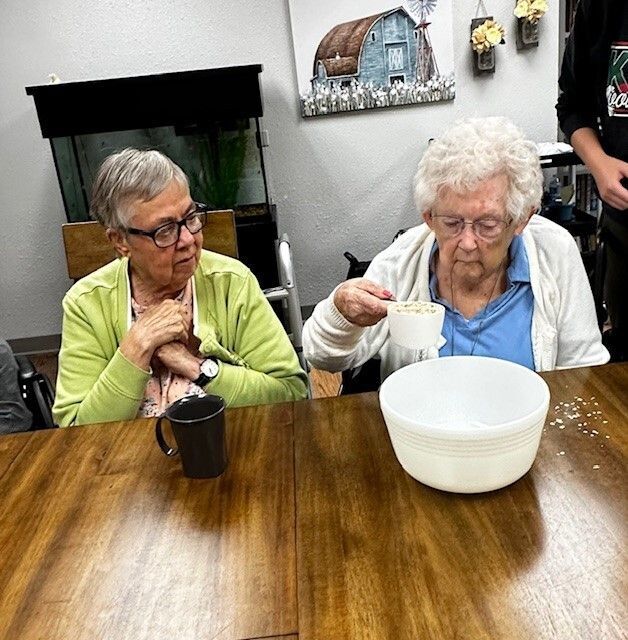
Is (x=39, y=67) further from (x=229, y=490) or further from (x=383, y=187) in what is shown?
(x=229, y=490)

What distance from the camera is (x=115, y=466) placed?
1113 mm

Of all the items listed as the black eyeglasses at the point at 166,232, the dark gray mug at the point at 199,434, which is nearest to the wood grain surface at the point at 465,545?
the dark gray mug at the point at 199,434

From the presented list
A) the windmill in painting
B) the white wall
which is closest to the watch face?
the white wall

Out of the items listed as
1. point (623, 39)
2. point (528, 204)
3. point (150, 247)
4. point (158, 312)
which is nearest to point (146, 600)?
point (158, 312)

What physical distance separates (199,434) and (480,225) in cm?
72

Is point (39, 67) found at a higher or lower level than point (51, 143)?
higher

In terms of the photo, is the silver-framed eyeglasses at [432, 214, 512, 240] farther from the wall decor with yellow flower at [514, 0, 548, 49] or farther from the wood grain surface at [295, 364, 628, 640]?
the wall decor with yellow flower at [514, 0, 548, 49]

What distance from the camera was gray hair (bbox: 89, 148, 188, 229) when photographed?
1.42 metres

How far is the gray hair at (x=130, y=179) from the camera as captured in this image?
1419mm

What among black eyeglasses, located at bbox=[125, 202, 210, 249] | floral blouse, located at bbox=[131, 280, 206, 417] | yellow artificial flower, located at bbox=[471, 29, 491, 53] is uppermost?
yellow artificial flower, located at bbox=[471, 29, 491, 53]

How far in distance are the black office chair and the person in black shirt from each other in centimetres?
161

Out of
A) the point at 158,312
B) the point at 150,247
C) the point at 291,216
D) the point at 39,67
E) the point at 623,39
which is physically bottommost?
the point at 291,216

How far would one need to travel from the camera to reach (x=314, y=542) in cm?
87

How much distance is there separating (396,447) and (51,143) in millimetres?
2936
